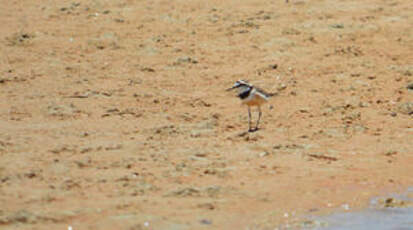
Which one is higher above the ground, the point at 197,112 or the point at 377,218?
the point at 197,112

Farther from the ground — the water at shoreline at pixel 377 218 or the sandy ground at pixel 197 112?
the sandy ground at pixel 197 112

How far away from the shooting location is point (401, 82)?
11320mm

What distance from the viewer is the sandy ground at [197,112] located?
7602mm

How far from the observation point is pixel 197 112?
1042cm

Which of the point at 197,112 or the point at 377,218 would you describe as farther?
the point at 197,112

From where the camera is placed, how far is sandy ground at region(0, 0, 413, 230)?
24.9ft

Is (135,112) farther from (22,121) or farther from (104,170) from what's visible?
(104,170)

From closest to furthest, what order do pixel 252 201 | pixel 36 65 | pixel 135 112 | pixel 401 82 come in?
pixel 252 201 → pixel 135 112 → pixel 401 82 → pixel 36 65

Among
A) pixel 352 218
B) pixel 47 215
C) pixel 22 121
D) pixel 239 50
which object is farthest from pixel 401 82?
pixel 47 215

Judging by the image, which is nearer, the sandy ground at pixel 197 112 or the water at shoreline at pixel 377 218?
the water at shoreline at pixel 377 218

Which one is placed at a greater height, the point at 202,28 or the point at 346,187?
the point at 202,28

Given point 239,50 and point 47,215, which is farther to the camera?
point 239,50

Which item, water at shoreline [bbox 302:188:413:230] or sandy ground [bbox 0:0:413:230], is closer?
water at shoreline [bbox 302:188:413:230]

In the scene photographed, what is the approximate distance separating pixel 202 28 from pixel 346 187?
5.88m
